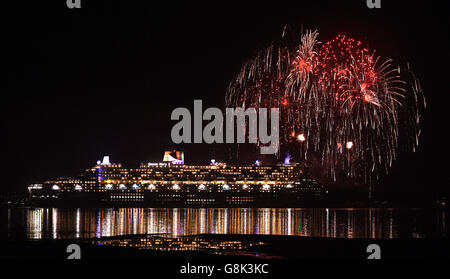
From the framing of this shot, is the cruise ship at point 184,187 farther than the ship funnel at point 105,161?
No

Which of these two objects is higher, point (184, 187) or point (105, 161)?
point (105, 161)

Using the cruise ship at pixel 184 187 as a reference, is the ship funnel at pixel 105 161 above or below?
above

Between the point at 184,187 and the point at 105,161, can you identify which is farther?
the point at 105,161

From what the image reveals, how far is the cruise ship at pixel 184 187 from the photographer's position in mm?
79938

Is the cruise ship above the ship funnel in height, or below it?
below

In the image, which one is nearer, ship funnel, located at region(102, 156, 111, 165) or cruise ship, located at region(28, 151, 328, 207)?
cruise ship, located at region(28, 151, 328, 207)

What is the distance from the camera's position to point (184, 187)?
80.9m

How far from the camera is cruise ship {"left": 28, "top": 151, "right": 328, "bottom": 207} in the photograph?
7994 cm
